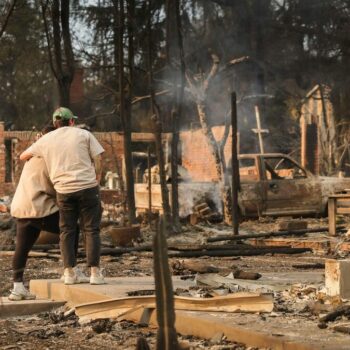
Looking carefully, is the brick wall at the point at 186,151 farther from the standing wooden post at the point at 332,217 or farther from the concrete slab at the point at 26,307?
the concrete slab at the point at 26,307

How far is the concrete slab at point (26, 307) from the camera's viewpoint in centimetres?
775

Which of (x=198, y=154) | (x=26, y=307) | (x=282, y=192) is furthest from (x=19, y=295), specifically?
(x=198, y=154)

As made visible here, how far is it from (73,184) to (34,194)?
0.39 meters

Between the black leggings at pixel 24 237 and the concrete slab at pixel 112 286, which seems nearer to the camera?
the concrete slab at pixel 112 286

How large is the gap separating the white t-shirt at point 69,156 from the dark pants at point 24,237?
13.5 inches

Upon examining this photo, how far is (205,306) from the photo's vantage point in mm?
6672

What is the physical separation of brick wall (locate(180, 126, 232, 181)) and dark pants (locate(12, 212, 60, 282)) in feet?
59.7

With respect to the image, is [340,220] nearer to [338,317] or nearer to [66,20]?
[66,20]

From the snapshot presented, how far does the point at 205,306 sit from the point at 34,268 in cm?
480

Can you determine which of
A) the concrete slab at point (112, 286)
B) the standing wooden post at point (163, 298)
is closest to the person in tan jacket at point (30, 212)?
the concrete slab at point (112, 286)

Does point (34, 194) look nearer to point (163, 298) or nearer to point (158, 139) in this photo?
point (163, 298)

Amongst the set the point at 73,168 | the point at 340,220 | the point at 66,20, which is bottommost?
the point at 340,220

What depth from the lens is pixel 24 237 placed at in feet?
26.9

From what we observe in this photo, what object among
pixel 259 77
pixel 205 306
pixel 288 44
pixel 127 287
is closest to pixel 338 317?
pixel 205 306
